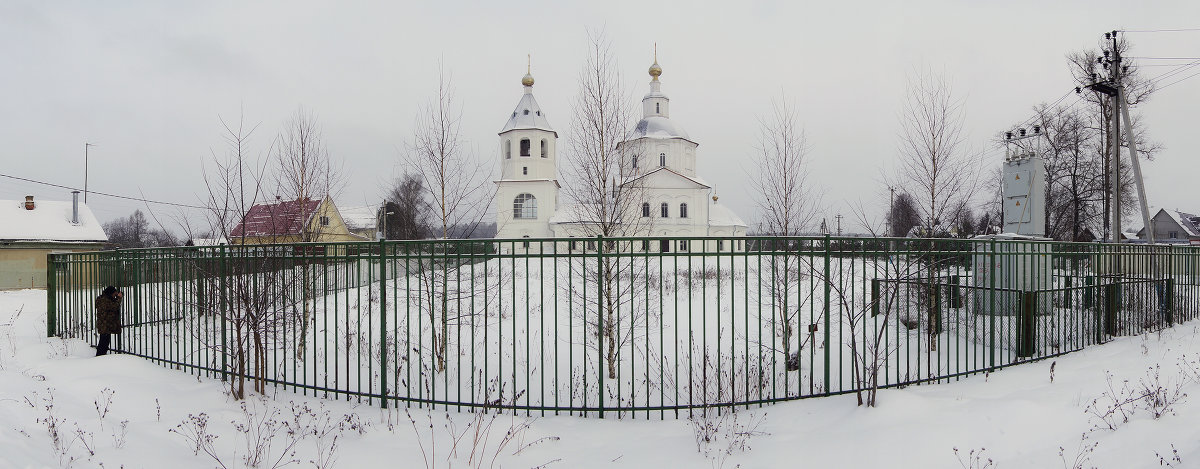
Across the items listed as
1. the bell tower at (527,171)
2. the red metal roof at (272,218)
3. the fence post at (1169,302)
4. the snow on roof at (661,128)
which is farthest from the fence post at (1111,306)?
the snow on roof at (661,128)

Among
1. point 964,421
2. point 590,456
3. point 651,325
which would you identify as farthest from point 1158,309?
point 590,456

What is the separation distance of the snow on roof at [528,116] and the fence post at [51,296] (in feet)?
87.7

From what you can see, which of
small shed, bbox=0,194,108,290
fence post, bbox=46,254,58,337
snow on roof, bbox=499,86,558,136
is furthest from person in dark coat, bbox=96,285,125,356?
snow on roof, bbox=499,86,558,136

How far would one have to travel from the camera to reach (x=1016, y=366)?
598 centimetres

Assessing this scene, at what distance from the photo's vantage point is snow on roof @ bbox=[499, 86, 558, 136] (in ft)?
113

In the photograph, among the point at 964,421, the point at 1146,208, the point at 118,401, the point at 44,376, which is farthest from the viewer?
the point at 1146,208

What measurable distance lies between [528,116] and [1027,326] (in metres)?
30.9

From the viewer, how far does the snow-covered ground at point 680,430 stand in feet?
12.7

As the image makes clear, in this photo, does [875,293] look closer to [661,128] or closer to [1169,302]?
[1169,302]

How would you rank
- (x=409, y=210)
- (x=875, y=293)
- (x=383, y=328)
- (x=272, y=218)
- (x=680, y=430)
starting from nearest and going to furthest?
1. (x=680, y=430)
2. (x=383, y=328)
3. (x=272, y=218)
4. (x=875, y=293)
5. (x=409, y=210)

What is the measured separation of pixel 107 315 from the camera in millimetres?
6977

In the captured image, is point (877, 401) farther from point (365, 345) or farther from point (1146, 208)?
point (1146, 208)

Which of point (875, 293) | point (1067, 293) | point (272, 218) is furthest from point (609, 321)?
point (1067, 293)

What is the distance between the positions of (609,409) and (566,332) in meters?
5.97
